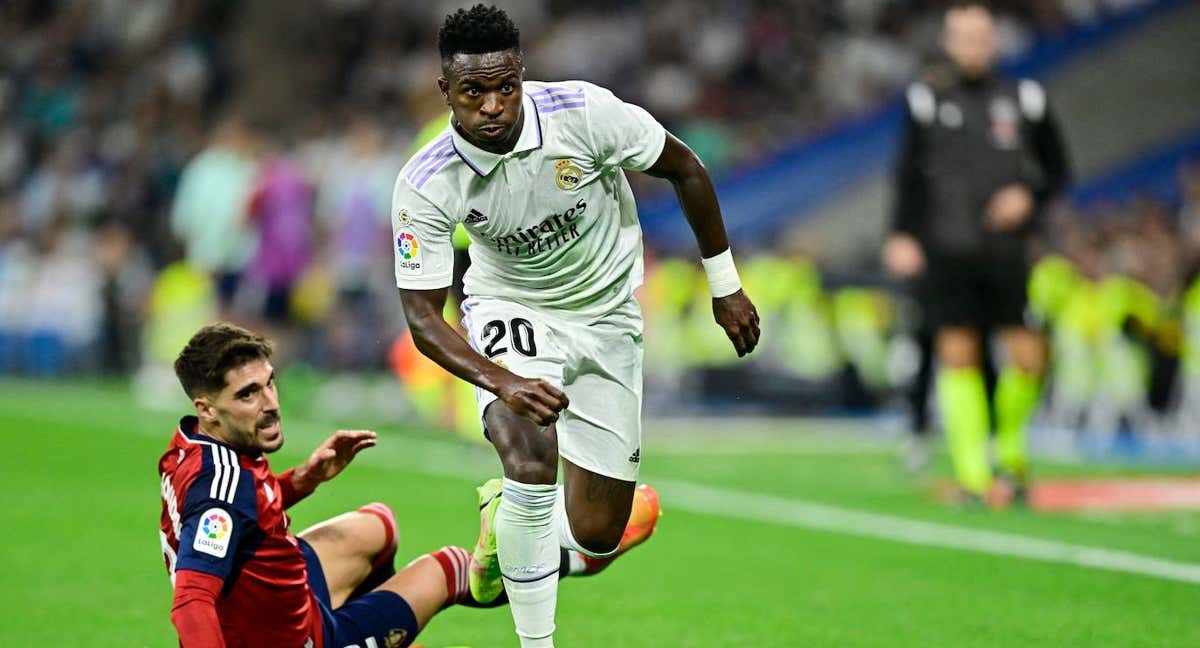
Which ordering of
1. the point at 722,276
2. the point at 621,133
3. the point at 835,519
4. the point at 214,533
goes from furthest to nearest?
1. the point at 835,519
2. the point at 722,276
3. the point at 621,133
4. the point at 214,533

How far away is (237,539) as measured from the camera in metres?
4.76

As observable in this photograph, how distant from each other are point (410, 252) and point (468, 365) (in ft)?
1.36

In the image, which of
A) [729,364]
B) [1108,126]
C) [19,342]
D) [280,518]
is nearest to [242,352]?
[280,518]

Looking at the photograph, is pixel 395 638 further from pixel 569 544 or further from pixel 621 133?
pixel 621 133

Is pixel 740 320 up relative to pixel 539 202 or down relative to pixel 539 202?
down

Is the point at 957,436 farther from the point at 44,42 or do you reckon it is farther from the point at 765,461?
the point at 44,42

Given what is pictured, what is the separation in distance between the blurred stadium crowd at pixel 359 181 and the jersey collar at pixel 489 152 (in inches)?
255

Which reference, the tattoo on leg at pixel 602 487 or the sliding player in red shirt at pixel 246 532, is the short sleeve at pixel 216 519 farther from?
the tattoo on leg at pixel 602 487

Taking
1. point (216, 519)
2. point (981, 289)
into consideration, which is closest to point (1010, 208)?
point (981, 289)

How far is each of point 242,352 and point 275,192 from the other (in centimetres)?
1070

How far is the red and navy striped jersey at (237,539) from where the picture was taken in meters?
4.70

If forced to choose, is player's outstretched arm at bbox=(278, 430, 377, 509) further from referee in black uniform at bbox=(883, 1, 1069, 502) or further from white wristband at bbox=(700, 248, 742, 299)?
referee in black uniform at bbox=(883, 1, 1069, 502)

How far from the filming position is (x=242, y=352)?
4.97 m

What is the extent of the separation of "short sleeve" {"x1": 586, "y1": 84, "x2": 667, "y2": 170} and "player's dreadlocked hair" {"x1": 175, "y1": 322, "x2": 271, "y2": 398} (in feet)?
4.20
